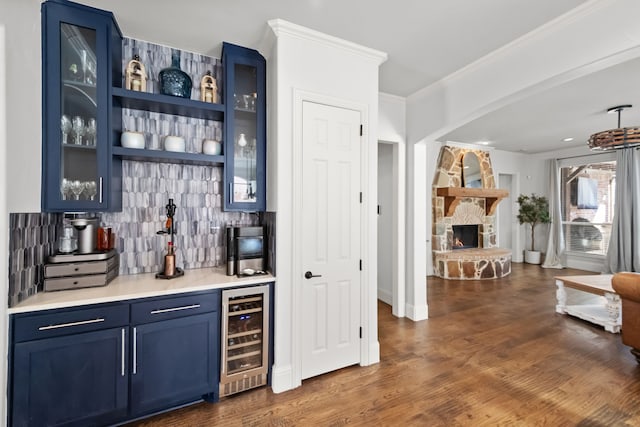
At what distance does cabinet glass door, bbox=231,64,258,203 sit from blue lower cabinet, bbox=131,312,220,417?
1.04m

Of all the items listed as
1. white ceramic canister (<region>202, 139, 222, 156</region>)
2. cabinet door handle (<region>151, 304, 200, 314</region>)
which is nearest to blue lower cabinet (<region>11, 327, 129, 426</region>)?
cabinet door handle (<region>151, 304, 200, 314</region>)

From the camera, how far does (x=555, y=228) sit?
7047 mm

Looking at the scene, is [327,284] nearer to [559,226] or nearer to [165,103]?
[165,103]

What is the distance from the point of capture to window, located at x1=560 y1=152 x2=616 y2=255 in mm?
6406

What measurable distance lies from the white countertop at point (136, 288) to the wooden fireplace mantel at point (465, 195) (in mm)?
4944

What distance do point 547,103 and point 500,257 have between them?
330cm

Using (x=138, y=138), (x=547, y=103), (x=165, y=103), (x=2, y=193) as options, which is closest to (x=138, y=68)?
(x=165, y=103)

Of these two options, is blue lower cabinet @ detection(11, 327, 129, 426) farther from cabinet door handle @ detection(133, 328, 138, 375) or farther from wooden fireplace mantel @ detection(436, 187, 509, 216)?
wooden fireplace mantel @ detection(436, 187, 509, 216)

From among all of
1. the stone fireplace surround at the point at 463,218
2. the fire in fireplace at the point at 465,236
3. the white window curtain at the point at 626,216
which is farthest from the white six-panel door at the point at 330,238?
the white window curtain at the point at 626,216

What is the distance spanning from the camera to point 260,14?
214cm

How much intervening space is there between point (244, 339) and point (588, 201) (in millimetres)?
8326

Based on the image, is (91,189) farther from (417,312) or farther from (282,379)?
(417,312)

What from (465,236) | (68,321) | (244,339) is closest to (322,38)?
(244,339)

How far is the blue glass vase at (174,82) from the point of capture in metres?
2.37
